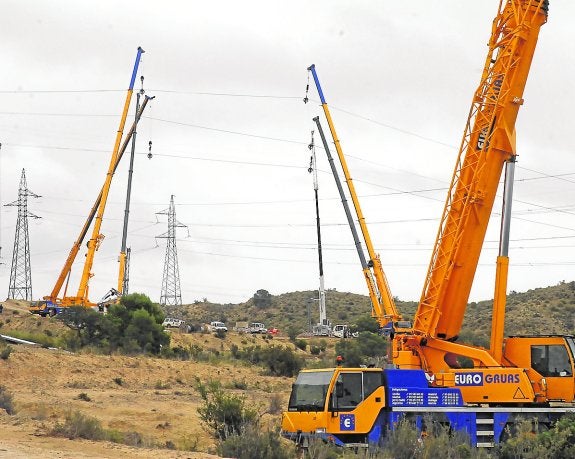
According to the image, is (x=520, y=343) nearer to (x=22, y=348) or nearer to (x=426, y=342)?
(x=426, y=342)

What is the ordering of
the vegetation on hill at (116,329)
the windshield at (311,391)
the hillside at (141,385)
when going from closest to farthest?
1. the hillside at (141,385)
2. the windshield at (311,391)
3. the vegetation on hill at (116,329)

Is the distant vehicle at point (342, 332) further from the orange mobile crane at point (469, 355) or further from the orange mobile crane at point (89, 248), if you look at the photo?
the orange mobile crane at point (469, 355)

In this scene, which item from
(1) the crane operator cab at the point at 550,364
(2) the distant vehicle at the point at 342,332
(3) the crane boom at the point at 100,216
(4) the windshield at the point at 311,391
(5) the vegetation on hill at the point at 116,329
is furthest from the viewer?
(2) the distant vehicle at the point at 342,332

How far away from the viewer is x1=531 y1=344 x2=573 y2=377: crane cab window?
2306 cm

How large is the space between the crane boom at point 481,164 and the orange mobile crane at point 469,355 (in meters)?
0.03

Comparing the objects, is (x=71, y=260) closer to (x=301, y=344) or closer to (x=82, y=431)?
(x=301, y=344)

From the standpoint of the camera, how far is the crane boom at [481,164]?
24.3 meters

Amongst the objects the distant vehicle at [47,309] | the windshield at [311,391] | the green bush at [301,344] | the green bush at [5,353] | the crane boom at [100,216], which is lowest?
the windshield at [311,391]

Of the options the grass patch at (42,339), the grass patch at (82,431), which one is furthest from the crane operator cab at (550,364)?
the grass patch at (42,339)

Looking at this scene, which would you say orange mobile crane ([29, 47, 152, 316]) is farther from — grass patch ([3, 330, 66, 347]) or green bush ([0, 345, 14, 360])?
green bush ([0, 345, 14, 360])

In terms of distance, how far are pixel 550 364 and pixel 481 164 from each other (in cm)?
575

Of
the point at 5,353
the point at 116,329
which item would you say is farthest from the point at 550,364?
the point at 116,329

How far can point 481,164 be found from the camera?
2434cm

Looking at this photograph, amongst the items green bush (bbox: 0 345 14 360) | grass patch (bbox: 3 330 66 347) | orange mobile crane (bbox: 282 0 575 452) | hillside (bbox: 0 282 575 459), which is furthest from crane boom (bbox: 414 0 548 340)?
grass patch (bbox: 3 330 66 347)
